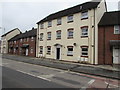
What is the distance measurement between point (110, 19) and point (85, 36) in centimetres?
461

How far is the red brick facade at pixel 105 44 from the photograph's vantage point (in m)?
17.1

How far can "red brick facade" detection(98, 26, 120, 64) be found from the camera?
1708 centimetres

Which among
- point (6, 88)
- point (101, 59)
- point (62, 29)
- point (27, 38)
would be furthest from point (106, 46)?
point (27, 38)

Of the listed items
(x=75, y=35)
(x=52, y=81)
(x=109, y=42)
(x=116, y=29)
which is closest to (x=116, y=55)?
(x=109, y=42)

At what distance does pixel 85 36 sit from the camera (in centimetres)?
1891

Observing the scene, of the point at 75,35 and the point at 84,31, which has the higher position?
the point at 84,31

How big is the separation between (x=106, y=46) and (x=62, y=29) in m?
8.71

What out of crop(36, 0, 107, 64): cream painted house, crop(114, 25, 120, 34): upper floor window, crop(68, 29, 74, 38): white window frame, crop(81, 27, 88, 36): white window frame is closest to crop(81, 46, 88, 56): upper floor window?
crop(36, 0, 107, 64): cream painted house

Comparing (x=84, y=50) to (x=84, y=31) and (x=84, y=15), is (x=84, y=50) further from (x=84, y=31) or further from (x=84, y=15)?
(x=84, y=15)

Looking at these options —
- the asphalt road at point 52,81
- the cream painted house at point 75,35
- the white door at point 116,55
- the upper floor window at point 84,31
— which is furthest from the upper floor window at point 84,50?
the asphalt road at point 52,81

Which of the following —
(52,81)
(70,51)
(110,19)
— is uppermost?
(110,19)

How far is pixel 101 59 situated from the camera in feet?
57.2

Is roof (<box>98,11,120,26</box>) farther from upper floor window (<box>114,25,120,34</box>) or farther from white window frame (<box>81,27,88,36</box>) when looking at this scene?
white window frame (<box>81,27,88,36</box>)

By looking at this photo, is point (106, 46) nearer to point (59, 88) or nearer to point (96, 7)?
point (96, 7)
